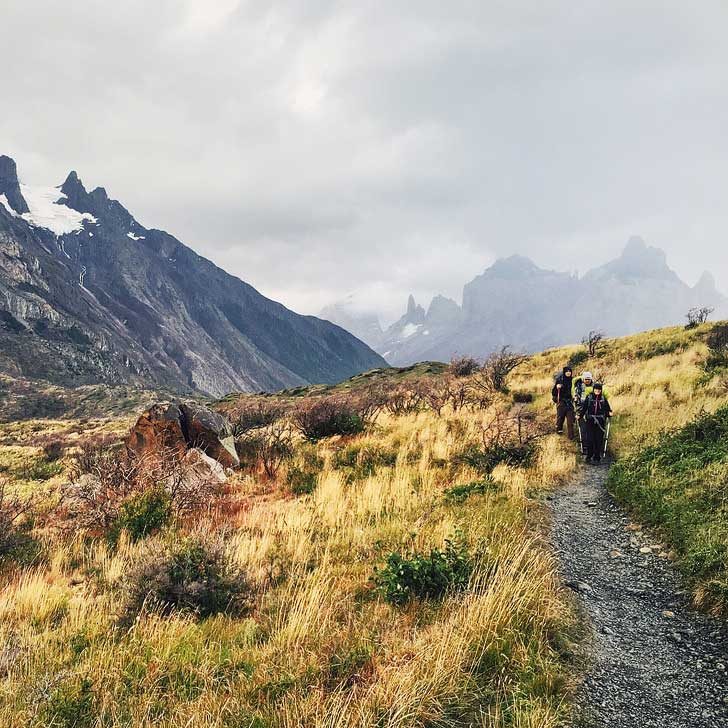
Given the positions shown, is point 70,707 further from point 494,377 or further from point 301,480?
point 494,377

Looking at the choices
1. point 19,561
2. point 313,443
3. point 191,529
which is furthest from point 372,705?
point 313,443

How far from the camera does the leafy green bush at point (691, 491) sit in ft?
15.3

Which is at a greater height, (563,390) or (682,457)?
(563,390)

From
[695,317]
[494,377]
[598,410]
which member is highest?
[695,317]

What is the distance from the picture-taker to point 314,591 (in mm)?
4230

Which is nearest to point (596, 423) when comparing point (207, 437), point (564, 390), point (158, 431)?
point (564, 390)

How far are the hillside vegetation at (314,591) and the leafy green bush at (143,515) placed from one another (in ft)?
0.10

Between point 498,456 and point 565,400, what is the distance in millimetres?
4867

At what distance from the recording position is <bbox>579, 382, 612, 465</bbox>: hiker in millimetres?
10953

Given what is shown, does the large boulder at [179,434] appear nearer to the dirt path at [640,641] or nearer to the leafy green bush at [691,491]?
the dirt path at [640,641]

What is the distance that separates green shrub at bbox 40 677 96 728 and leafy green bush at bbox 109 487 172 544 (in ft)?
12.1

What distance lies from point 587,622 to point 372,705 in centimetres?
248

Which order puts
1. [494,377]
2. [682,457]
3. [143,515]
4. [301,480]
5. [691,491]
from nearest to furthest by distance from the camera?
[691,491], [143,515], [682,457], [301,480], [494,377]

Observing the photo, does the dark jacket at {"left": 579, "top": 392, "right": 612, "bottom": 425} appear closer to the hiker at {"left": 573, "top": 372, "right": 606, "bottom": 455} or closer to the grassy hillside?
the hiker at {"left": 573, "top": 372, "right": 606, "bottom": 455}
